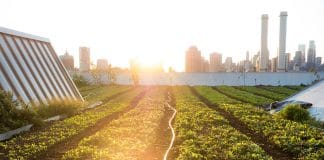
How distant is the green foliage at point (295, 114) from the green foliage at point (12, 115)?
15.8 m

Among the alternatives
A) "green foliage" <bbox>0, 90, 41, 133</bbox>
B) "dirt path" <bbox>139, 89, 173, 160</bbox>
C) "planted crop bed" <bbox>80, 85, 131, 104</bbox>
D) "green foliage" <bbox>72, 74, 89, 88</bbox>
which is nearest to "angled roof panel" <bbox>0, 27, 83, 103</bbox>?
"green foliage" <bbox>0, 90, 41, 133</bbox>

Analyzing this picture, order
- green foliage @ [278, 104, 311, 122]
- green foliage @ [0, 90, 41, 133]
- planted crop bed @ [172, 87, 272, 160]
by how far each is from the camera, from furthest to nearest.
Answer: green foliage @ [278, 104, 311, 122], green foliage @ [0, 90, 41, 133], planted crop bed @ [172, 87, 272, 160]

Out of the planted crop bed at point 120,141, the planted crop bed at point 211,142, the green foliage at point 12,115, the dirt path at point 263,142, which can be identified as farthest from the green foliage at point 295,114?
the green foliage at point 12,115

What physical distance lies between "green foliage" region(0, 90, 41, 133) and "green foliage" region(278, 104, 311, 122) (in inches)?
622

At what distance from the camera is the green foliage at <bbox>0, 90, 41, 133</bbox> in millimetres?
19578

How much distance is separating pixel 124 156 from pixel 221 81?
90.4 m

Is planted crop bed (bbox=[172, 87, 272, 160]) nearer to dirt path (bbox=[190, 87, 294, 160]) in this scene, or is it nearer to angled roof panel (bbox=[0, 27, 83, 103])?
dirt path (bbox=[190, 87, 294, 160])

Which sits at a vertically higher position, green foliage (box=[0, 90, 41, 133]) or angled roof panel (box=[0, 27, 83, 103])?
angled roof panel (box=[0, 27, 83, 103])

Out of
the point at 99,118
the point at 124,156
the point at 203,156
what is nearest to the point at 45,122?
the point at 99,118

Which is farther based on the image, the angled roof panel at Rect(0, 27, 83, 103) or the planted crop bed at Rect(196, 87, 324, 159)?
the angled roof panel at Rect(0, 27, 83, 103)

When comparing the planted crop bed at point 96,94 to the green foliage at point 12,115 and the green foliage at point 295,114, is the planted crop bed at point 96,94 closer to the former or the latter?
the green foliage at point 12,115

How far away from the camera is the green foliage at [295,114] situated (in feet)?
79.4

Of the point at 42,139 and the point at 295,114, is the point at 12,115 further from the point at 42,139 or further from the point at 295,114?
the point at 295,114

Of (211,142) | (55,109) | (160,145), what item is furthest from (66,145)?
(55,109)
